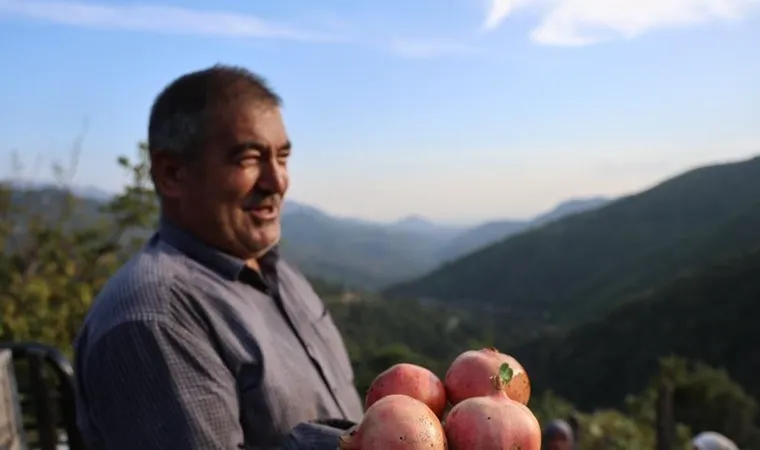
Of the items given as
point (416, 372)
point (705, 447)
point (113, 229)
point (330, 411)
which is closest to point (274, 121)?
point (330, 411)

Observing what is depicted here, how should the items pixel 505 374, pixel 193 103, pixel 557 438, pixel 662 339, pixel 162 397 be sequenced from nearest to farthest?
pixel 505 374 < pixel 162 397 < pixel 193 103 < pixel 557 438 < pixel 662 339

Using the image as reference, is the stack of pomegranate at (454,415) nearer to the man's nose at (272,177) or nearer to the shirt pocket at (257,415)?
the shirt pocket at (257,415)

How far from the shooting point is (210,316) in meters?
1.92

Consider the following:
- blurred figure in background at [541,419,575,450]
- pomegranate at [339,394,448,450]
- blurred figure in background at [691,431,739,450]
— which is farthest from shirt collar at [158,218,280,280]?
blurred figure in background at [691,431,739,450]

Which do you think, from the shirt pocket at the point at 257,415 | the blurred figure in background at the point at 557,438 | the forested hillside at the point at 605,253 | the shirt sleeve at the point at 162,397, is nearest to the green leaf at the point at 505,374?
the shirt sleeve at the point at 162,397

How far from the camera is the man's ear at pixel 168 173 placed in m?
2.14

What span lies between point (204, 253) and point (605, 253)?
364 feet

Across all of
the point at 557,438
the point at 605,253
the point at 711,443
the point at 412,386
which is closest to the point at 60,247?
the point at 557,438

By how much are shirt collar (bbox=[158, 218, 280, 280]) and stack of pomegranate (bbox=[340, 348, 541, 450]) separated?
0.85 m

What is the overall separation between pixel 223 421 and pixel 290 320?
0.56 m

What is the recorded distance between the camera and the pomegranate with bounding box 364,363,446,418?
1419mm

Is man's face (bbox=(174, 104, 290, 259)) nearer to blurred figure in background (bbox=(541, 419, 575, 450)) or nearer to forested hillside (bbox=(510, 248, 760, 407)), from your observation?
blurred figure in background (bbox=(541, 419, 575, 450))

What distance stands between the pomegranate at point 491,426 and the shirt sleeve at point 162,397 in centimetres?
48

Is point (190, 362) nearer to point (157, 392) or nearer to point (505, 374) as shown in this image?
point (157, 392)
